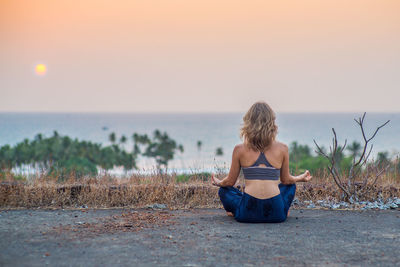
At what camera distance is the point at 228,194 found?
609cm

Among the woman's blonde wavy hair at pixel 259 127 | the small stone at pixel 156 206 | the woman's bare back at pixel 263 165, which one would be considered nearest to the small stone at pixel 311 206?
the woman's bare back at pixel 263 165

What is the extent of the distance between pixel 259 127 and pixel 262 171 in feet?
1.87

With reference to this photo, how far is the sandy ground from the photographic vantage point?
14.4 ft

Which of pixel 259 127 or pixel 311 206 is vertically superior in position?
pixel 259 127

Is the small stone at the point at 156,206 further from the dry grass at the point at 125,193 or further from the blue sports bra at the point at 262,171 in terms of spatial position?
the blue sports bra at the point at 262,171

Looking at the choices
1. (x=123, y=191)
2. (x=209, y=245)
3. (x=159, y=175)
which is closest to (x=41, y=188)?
(x=123, y=191)

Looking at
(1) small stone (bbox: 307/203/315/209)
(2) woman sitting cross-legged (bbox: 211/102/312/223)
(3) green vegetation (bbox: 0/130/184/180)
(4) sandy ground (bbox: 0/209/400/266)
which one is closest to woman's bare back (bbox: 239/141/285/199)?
(2) woman sitting cross-legged (bbox: 211/102/312/223)

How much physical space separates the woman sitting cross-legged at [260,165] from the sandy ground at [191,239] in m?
0.20

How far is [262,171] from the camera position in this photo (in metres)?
5.73

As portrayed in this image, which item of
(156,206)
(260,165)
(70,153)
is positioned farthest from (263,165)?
(70,153)

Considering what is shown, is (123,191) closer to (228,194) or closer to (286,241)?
(228,194)

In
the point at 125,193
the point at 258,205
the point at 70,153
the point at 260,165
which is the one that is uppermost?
the point at 260,165

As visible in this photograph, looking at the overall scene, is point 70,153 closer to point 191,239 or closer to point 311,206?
point 311,206

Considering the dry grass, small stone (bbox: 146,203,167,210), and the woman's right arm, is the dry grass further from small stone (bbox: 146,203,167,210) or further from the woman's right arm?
the woman's right arm
